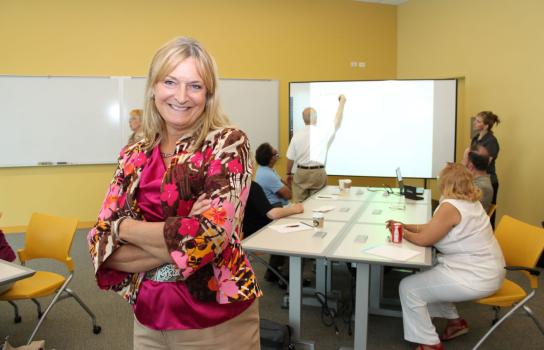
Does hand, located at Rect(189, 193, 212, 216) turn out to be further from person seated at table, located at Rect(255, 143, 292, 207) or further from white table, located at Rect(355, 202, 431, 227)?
person seated at table, located at Rect(255, 143, 292, 207)

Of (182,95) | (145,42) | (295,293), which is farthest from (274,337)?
(145,42)

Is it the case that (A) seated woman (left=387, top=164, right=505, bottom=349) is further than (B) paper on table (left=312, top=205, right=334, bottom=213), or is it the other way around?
(B) paper on table (left=312, top=205, right=334, bottom=213)

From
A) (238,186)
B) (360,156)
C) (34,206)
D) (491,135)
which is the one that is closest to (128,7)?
(34,206)

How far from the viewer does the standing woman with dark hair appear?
5117 mm

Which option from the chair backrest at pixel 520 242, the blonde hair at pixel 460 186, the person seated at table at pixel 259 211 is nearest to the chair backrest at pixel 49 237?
the person seated at table at pixel 259 211

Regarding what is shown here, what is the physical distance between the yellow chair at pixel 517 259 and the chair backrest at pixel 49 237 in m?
2.66

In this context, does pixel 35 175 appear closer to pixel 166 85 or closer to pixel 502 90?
pixel 166 85

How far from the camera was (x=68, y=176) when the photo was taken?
6.05m

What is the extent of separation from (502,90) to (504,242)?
10.5 ft

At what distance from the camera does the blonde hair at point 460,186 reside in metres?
2.63

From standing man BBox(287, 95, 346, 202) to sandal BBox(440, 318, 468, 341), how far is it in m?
2.82

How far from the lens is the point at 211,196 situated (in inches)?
38.1

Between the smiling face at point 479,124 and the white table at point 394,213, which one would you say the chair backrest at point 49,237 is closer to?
the white table at point 394,213

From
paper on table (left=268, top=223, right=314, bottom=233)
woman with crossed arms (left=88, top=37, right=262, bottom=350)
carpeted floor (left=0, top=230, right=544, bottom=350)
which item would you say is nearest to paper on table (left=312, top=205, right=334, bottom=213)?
paper on table (left=268, top=223, right=314, bottom=233)
